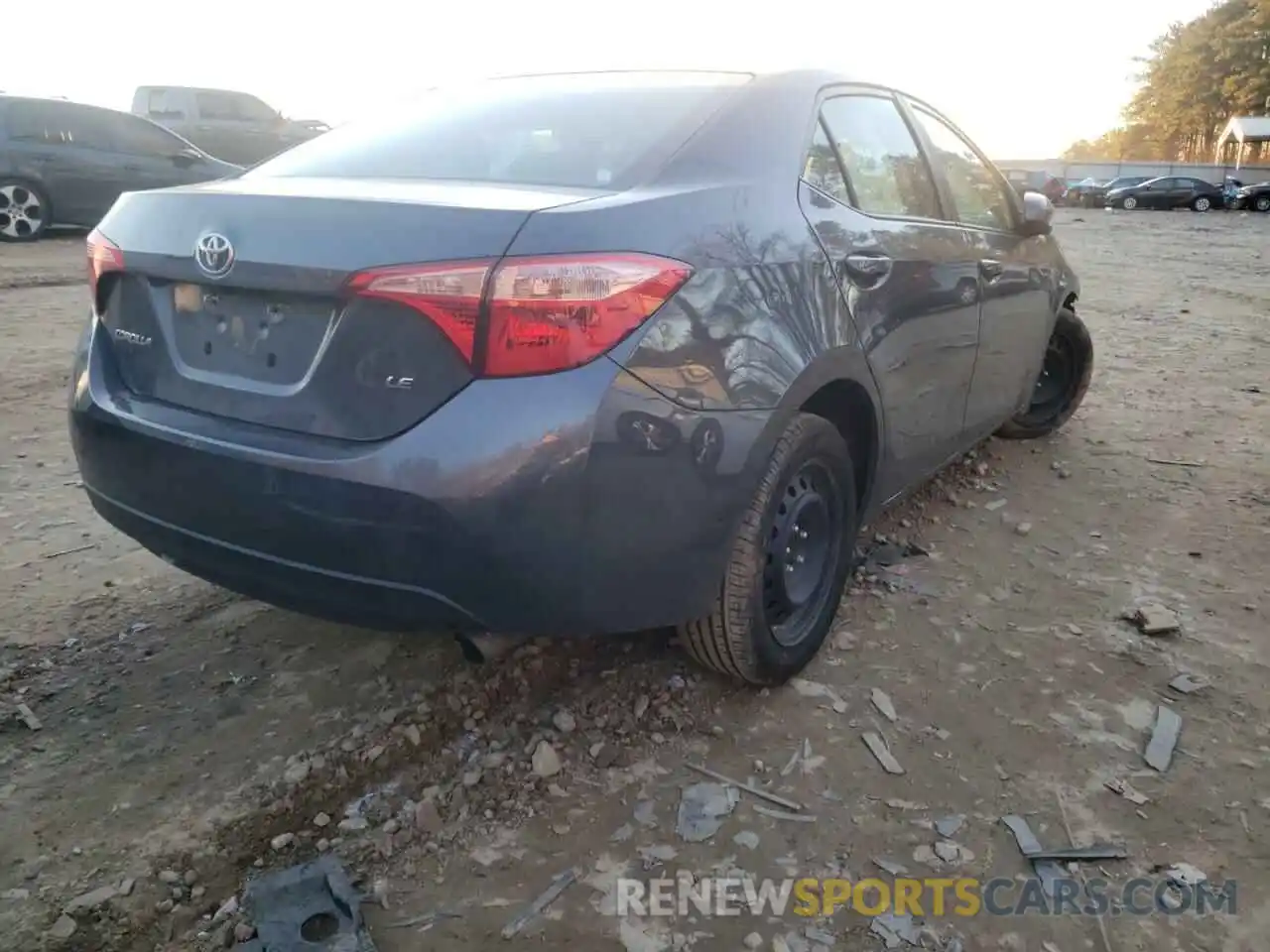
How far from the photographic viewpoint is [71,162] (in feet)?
36.6

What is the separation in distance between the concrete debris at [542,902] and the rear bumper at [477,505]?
0.52 metres

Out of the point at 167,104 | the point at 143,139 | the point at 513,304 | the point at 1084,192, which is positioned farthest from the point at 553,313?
the point at 1084,192

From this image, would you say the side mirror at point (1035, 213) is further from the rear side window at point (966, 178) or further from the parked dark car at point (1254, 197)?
the parked dark car at point (1254, 197)

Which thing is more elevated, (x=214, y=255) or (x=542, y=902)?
(x=214, y=255)

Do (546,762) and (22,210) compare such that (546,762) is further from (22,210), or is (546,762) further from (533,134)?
(22,210)

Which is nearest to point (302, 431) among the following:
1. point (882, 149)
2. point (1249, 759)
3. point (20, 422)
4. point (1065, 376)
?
point (882, 149)

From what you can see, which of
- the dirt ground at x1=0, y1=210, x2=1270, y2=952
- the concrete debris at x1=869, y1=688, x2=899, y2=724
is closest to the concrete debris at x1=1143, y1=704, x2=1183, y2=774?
the dirt ground at x1=0, y1=210, x2=1270, y2=952

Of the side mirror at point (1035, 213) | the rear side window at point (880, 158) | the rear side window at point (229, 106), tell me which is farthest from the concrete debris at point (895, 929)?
the rear side window at point (229, 106)

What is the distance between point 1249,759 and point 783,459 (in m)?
1.41

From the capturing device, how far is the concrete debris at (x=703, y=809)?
2.28 meters

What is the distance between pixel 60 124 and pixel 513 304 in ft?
38.2

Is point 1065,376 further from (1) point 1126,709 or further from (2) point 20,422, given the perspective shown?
(2) point 20,422

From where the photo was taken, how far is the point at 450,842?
2.22 meters

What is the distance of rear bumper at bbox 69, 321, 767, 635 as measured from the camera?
6.40ft
